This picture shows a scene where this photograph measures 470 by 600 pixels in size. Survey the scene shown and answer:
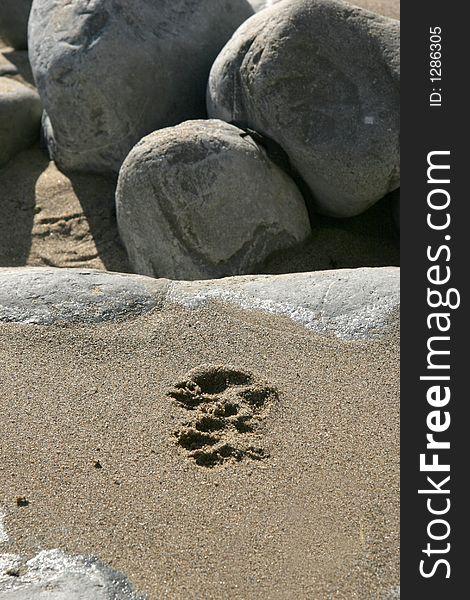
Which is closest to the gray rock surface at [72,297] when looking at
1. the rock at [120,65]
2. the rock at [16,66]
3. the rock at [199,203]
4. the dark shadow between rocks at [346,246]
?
the rock at [199,203]

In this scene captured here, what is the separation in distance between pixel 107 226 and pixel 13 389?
2.14 m

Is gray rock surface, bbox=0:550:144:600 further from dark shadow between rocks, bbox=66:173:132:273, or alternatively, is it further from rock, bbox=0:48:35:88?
rock, bbox=0:48:35:88

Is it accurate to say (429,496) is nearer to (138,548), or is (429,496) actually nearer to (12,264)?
(138,548)

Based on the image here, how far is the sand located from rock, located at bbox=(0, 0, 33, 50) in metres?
4.13

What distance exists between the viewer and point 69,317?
274cm

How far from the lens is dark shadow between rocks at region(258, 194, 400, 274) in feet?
12.9

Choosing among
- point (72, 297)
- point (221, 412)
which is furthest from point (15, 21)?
point (221, 412)

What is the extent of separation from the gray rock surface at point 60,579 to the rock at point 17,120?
11.4ft

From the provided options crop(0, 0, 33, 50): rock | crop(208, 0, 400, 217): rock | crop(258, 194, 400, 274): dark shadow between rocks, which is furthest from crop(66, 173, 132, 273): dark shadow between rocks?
crop(0, 0, 33, 50): rock

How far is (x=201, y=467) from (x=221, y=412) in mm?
218

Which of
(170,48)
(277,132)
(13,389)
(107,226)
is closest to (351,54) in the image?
(277,132)

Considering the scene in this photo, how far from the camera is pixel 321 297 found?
2.78m

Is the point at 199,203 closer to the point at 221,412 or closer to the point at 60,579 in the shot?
the point at 221,412

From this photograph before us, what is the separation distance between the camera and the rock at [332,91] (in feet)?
12.5
